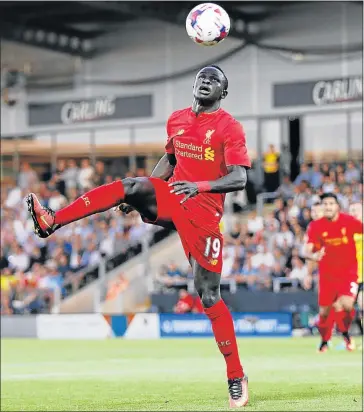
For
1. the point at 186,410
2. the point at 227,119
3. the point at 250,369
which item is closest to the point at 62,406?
the point at 186,410

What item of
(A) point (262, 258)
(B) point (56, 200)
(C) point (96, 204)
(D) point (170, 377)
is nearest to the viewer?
(C) point (96, 204)

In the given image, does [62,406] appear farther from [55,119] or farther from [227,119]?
[55,119]

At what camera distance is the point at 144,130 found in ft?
124

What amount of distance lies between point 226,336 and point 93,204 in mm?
1664

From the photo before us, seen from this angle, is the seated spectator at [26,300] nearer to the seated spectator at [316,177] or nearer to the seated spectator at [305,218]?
the seated spectator at [305,218]

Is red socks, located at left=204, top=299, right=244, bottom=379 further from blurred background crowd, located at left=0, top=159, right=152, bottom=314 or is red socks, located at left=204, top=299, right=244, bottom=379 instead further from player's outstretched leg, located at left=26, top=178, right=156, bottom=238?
blurred background crowd, located at left=0, top=159, right=152, bottom=314

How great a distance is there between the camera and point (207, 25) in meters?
9.66

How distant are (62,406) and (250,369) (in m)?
5.01

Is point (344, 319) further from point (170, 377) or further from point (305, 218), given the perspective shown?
point (305, 218)

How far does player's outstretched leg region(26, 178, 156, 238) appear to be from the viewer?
363 inches

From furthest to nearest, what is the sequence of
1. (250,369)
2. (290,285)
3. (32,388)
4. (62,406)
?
(290,285), (250,369), (32,388), (62,406)

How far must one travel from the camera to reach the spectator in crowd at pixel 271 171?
111 feet

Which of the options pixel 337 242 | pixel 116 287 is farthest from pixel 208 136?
pixel 116 287

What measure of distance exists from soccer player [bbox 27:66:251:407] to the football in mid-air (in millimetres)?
367
